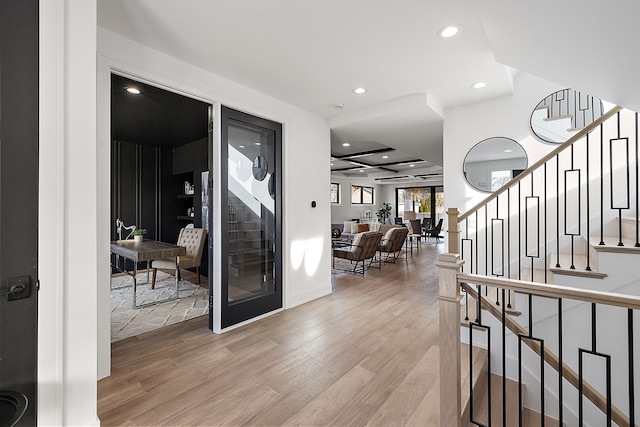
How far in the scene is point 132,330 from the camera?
303 centimetres

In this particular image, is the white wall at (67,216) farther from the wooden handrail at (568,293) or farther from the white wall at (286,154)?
the wooden handrail at (568,293)

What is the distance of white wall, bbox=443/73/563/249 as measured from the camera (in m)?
3.37

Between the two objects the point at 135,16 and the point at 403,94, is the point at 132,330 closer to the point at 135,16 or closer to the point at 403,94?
the point at 135,16

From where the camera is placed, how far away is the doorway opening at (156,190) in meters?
3.50

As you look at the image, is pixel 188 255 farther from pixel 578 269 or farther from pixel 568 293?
pixel 578 269

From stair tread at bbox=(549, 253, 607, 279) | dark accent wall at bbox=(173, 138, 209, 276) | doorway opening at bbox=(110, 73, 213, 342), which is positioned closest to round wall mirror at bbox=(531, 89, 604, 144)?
stair tread at bbox=(549, 253, 607, 279)

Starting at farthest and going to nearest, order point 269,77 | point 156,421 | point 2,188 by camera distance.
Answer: point 269,77 < point 156,421 < point 2,188

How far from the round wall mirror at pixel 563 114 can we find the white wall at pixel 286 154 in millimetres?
2731

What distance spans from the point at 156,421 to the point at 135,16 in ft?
8.97

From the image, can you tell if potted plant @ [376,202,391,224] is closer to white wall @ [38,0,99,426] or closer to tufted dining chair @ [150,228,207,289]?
tufted dining chair @ [150,228,207,289]

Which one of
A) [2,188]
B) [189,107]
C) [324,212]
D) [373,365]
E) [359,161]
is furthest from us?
[359,161]

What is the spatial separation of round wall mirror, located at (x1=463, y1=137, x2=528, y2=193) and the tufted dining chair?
164 inches

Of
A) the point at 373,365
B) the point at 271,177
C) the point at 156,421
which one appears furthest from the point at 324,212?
the point at 156,421

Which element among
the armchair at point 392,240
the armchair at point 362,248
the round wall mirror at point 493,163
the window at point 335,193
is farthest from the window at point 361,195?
the round wall mirror at point 493,163
